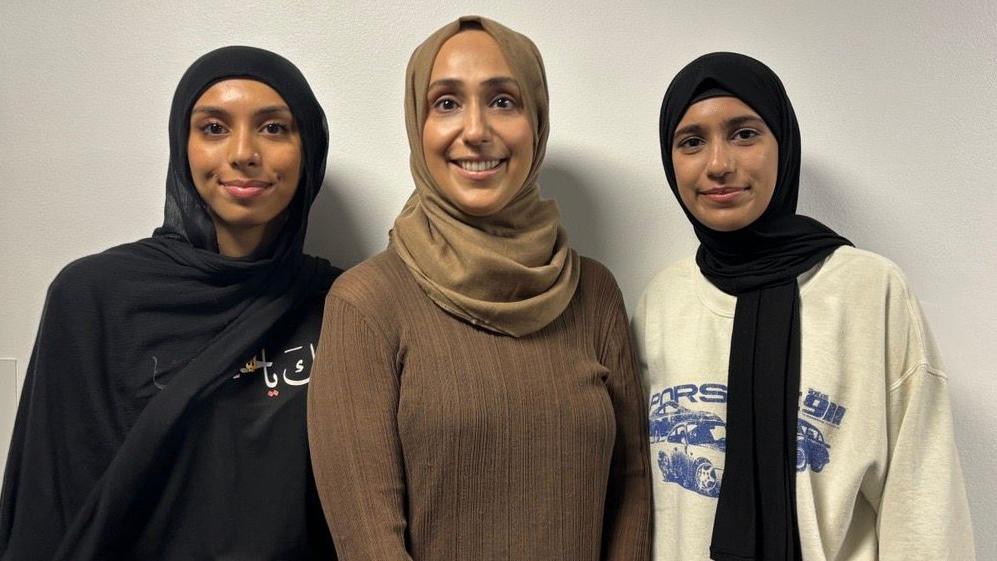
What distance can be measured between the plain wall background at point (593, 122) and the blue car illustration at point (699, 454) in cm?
43

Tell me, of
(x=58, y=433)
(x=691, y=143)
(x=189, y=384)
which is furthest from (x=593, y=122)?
(x=58, y=433)

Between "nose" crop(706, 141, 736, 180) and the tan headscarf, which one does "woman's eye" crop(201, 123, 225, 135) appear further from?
"nose" crop(706, 141, 736, 180)

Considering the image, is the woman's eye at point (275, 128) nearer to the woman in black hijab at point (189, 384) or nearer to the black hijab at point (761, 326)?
the woman in black hijab at point (189, 384)

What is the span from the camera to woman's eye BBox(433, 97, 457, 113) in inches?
47.1

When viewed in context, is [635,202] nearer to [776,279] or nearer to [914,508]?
[776,279]

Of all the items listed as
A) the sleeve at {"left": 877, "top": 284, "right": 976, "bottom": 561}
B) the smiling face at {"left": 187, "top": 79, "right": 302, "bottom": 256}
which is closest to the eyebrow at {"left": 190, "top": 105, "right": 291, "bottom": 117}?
the smiling face at {"left": 187, "top": 79, "right": 302, "bottom": 256}

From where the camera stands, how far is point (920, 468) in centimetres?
114

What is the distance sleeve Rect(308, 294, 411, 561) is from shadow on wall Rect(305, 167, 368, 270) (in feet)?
1.54

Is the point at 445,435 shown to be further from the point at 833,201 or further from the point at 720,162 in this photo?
the point at 833,201

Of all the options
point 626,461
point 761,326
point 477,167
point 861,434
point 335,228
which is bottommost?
point 626,461

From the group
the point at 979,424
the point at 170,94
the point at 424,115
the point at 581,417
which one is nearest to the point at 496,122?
the point at 424,115

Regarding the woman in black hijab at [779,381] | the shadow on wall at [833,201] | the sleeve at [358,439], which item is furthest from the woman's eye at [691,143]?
the sleeve at [358,439]

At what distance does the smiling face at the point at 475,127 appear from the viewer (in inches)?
46.1

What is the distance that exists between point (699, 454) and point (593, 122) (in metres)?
0.74
